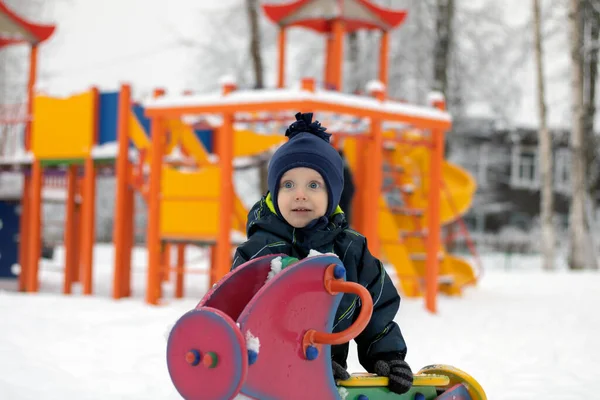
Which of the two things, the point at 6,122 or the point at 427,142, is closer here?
the point at 427,142

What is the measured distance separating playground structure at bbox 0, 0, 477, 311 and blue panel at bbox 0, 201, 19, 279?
0.33 metres

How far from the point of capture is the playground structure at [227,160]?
717cm

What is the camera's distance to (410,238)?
9555mm

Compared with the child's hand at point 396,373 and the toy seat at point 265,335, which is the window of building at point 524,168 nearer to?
the child's hand at point 396,373

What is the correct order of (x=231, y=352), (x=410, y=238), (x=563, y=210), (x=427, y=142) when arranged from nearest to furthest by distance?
(x=231, y=352), (x=427, y=142), (x=410, y=238), (x=563, y=210)

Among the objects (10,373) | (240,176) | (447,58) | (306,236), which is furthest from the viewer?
(240,176)

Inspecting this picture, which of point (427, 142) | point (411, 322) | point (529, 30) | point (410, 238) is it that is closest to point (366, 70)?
point (529, 30)

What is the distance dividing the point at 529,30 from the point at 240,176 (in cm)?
1222

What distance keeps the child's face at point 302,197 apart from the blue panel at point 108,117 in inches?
253

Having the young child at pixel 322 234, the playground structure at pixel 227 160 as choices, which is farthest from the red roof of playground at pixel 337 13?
the young child at pixel 322 234

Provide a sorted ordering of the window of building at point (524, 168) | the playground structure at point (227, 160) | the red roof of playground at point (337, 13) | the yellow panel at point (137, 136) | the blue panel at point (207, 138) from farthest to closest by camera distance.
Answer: the window of building at point (524, 168) → the blue panel at point (207, 138) → the red roof of playground at point (337, 13) → the yellow panel at point (137, 136) → the playground structure at point (227, 160)

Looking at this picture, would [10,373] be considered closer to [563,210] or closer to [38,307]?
[38,307]

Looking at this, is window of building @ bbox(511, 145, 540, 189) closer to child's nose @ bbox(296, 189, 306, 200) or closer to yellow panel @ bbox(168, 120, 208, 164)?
yellow panel @ bbox(168, 120, 208, 164)

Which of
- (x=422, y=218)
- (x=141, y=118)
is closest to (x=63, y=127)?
(x=141, y=118)
